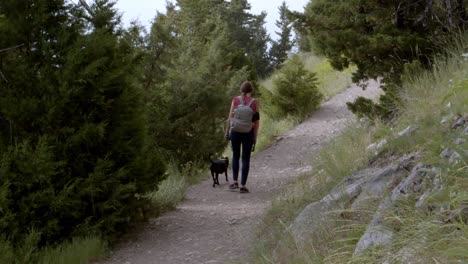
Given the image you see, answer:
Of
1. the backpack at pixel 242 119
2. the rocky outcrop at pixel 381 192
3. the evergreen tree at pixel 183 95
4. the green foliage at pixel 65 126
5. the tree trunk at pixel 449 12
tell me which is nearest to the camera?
the rocky outcrop at pixel 381 192

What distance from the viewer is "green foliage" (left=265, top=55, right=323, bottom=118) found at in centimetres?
1816

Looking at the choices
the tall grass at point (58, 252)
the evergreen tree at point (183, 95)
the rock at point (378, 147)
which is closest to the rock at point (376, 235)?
the rock at point (378, 147)

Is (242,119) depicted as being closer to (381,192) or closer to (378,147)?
(378,147)

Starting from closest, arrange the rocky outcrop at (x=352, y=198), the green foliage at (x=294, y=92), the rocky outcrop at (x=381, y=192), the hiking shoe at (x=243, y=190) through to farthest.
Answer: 1. the rocky outcrop at (x=381, y=192)
2. the rocky outcrop at (x=352, y=198)
3. the hiking shoe at (x=243, y=190)
4. the green foliage at (x=294, y=92)

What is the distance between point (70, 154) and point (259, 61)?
91.2 ft

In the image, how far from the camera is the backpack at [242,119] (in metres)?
8.16

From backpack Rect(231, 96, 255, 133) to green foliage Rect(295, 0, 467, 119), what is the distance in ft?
5.51

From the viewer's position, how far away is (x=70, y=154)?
227 inches

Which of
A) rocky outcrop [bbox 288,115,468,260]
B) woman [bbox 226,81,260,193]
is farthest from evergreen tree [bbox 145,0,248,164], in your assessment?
rocky outcrop [bbox 288,115,468,260]

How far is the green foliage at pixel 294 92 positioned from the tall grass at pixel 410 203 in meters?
10.7

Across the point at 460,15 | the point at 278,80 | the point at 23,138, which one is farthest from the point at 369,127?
the point at 278,80

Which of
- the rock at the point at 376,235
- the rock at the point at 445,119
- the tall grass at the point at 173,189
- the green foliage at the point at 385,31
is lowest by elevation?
the tall grass at the point at 173,189

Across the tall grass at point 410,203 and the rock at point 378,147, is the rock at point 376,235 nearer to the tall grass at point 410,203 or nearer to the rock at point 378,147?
the tall grass at point 410,203

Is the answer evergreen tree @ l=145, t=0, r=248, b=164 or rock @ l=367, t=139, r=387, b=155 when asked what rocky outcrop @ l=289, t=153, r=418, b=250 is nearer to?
rock @ l=367, t=139, r=387, b=155
